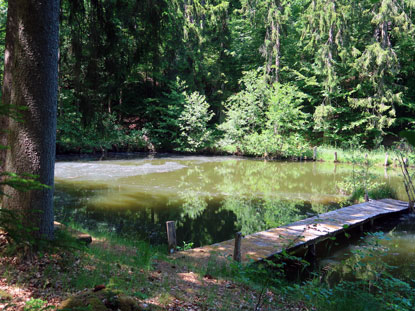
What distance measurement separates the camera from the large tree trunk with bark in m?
3.46

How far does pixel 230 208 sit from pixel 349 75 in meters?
20.2

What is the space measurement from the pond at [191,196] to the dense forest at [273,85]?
5.07 metres

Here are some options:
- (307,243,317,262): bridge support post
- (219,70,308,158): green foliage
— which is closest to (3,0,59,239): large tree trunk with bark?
(307,243,317,262): bridge support post

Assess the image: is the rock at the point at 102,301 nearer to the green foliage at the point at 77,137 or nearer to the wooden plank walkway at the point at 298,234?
the wooden plank walkway at the point at 298,234

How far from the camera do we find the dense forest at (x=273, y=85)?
22.0m

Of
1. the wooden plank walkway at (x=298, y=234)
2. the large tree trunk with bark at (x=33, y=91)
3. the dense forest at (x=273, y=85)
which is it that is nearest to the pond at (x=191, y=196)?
the wooden plank walkway at (x=298, y=234)

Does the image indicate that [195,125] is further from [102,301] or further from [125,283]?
[102,301]

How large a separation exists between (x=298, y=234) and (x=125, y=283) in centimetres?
439

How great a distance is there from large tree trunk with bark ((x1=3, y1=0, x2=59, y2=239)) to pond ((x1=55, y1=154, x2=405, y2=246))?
366 centimetres

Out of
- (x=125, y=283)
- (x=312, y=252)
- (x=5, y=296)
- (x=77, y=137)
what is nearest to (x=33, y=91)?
(x=5, y=296)

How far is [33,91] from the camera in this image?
3.50 meters

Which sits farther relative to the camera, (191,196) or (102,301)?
(191,196)

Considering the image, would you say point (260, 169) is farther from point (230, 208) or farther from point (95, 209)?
point (95, 209)

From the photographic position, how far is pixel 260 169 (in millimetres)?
17906
